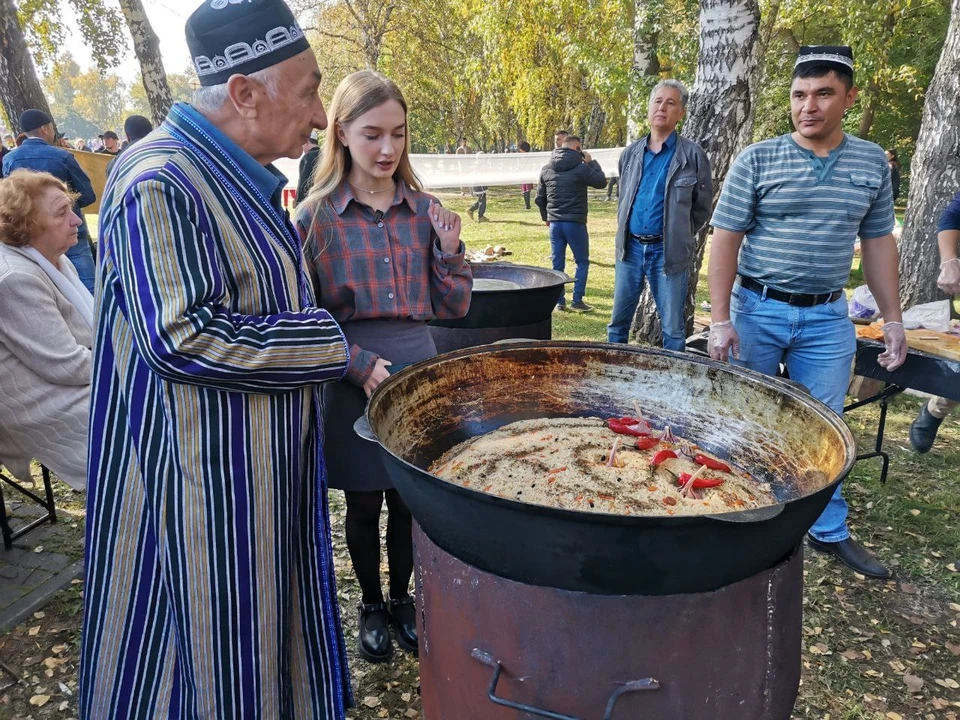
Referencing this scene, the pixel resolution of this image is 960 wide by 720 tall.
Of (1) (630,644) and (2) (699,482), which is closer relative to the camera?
(1) (630,644)

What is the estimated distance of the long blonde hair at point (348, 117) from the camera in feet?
7.38

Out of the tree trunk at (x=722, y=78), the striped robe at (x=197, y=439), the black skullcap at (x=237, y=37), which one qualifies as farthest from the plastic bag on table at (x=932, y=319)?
the black skullcap at (x=237, y=37)

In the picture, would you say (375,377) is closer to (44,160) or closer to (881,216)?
(881,216)

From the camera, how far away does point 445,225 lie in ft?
7.60

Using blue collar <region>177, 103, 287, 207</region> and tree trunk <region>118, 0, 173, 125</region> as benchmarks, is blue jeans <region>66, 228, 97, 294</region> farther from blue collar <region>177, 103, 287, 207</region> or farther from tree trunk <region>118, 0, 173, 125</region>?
blue collar <region>177, 103, 287, 207</region>

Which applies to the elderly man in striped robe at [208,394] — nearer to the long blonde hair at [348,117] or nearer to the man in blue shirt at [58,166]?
the long blonde hair at [348,117]

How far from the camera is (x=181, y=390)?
157 centimetres

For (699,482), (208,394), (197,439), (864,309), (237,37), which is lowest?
(864,309)

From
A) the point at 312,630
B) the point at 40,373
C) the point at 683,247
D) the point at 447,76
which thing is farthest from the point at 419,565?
the point at 447,76

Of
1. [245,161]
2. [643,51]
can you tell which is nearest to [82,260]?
[245,161]

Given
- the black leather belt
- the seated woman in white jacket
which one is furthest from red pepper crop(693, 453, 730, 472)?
the seated woman in white jacket

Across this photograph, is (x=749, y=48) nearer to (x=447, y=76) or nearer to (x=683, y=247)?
(x=683, y=247)

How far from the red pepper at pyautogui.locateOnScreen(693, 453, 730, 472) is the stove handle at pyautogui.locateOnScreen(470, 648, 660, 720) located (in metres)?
0.68

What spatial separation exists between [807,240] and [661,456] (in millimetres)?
1620
